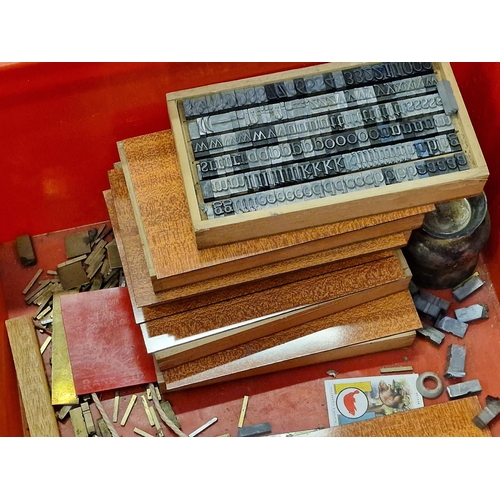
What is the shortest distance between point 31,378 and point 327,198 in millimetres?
1352

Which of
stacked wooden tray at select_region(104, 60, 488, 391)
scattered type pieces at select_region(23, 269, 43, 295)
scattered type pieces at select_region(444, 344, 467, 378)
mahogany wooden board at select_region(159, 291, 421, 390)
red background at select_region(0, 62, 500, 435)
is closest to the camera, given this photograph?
stacked wooden tray at select_region(104, 60, 488, 391)

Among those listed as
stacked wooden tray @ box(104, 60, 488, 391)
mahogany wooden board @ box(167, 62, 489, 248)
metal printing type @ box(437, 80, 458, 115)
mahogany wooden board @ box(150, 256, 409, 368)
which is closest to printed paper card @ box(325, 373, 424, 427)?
stacked wooden tray @ box(104, 60, 488, 391)

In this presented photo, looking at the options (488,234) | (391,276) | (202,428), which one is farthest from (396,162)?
(202,428)

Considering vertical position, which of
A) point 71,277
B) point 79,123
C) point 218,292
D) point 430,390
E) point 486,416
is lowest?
point 486,416

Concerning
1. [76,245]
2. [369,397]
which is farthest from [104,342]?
[369,397]

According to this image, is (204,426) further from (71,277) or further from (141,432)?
(71,277)

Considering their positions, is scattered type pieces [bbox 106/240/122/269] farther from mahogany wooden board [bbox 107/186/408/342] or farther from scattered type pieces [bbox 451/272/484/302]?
scattered type pieces [bbox 451/272/484/302]

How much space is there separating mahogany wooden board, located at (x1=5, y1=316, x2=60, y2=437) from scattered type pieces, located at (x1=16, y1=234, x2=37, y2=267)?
0.25 meters

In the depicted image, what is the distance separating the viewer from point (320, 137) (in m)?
2.16

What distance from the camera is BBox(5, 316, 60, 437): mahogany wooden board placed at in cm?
253

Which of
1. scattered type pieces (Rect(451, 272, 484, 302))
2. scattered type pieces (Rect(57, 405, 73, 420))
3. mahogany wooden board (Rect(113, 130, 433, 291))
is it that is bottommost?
scattered type pieces (Rect(57, 405, 73, 420))

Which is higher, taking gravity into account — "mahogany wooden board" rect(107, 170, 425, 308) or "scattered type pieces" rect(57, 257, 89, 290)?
"scattered type pieces" rect(57, 257, 89, 290)

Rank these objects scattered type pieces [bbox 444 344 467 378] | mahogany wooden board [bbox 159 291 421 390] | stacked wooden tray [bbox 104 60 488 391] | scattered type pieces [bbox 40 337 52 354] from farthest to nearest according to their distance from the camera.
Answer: scattered type pieces [bbox 40 337 52 354], scattered type pieces [bbox 444 344 467 378], mahogany wooden board [bbox 159 291 421 390], stacked wooden tray [bbox 104 60 488 391]

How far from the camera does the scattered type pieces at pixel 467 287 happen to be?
2725mm
